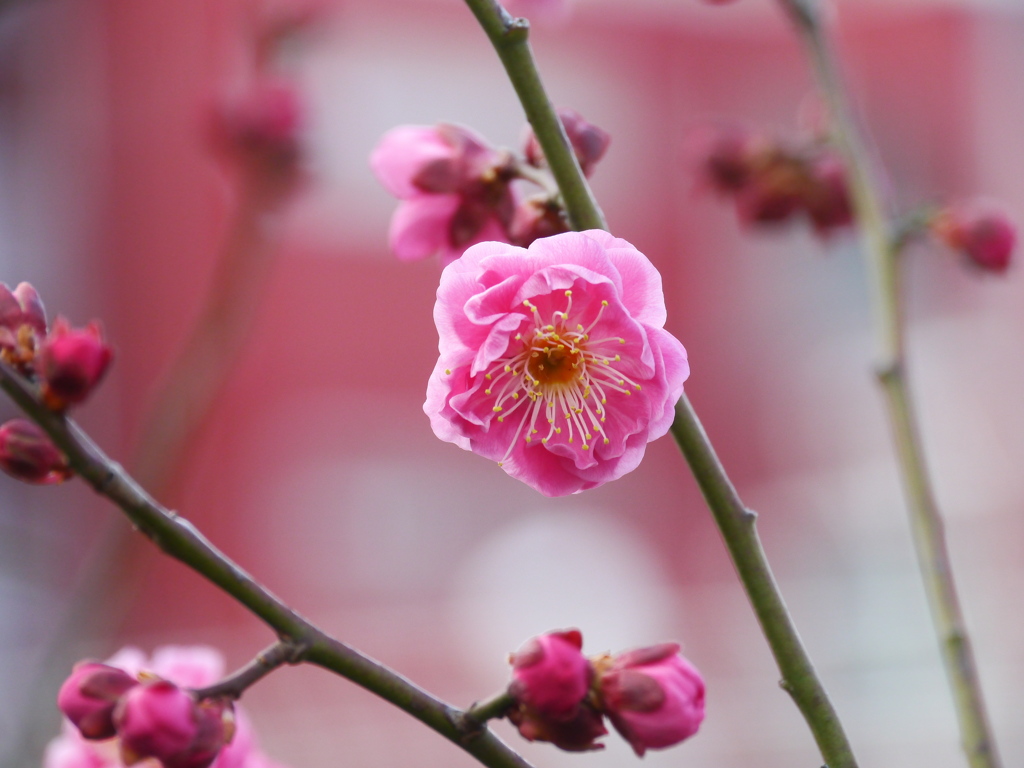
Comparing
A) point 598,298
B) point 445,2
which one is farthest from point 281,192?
point 445,2

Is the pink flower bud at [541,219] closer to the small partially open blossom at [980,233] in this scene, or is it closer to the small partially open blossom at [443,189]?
the small partially open blossom at [443,189]

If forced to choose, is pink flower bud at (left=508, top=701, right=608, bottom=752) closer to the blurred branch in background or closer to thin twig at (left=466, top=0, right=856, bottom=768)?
thin twig at (left=466, top=0, right=856, bottom=768)

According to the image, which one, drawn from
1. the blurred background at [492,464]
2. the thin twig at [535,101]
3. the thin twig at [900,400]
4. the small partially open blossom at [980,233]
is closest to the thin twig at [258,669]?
the thin twig at [535,101]

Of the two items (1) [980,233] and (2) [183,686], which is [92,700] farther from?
(1) [980,233]

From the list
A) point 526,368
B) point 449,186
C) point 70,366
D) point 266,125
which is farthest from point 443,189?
point 266,125

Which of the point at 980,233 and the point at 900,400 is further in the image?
the point at 980,233
